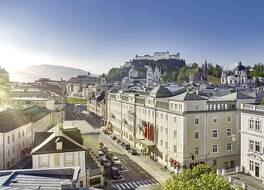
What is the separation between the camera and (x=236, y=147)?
5947cm

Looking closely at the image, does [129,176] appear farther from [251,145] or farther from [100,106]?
[100,106]

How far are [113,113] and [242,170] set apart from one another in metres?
51.8

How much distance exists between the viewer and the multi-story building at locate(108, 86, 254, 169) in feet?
180

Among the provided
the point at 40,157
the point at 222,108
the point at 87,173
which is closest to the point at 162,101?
the point at 222,108

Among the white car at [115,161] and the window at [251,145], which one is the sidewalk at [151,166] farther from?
the window at [251,145]

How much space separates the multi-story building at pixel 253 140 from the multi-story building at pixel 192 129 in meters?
8.38

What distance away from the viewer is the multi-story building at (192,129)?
180ft

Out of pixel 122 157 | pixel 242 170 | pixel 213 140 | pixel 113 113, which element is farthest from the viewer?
pixel 113 113

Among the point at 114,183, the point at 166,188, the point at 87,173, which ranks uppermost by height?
the point at 166,188

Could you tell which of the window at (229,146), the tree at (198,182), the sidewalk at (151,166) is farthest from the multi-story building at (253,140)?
the tree at (198,182)

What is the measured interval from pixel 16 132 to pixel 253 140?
120ft

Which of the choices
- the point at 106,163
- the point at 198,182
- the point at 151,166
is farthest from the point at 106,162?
the point at 198,182

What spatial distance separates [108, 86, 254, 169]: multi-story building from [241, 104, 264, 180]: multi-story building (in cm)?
838

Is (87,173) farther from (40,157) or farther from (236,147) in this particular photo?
(236,147)
